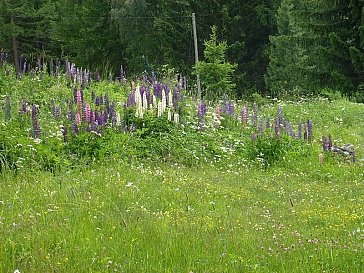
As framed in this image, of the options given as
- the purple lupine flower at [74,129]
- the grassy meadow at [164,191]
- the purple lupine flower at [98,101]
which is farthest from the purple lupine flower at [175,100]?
the purple lupine flower at [74,129]

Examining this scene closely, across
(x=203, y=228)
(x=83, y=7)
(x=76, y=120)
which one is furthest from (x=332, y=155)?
(x=83, y=7)

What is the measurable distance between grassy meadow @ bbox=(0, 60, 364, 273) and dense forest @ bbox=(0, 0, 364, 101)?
1352 centimetres

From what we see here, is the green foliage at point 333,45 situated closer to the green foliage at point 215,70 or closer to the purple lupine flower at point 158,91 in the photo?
the green foliage at point 215,70

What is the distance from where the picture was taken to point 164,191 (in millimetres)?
6316

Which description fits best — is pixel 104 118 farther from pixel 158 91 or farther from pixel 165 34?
pixel 165 34

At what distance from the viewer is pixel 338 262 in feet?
12.7

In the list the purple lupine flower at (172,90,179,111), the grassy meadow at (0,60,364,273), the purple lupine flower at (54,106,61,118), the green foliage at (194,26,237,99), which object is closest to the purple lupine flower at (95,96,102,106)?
the grassy meadow at (0,60,364,273)

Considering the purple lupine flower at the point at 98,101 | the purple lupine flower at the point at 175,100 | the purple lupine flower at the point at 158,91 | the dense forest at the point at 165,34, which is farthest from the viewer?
the dense forest at the point at 165,34

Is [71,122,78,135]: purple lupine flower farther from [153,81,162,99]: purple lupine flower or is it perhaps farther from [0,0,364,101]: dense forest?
[0,0,364,101]: dense forest

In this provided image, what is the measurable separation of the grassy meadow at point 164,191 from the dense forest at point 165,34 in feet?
44.4

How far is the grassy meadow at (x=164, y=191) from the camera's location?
4004mm

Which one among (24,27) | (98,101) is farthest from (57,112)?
(24,27)

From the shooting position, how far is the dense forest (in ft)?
91.4

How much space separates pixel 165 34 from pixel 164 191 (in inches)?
1058
